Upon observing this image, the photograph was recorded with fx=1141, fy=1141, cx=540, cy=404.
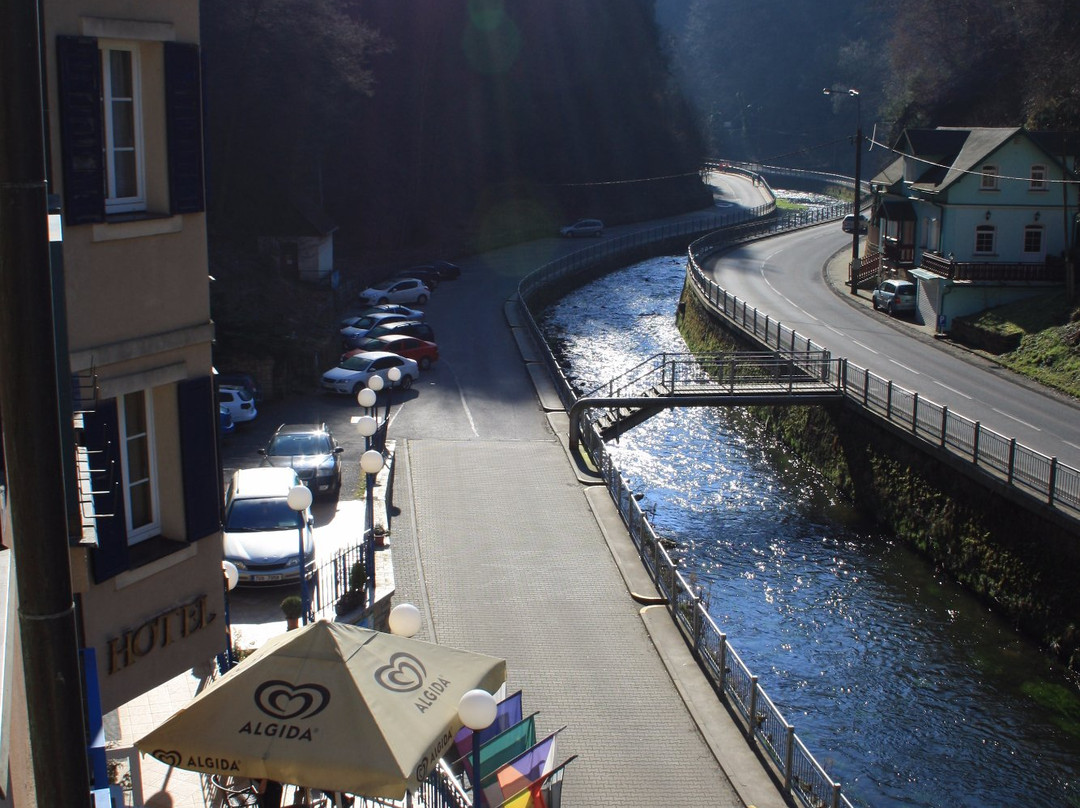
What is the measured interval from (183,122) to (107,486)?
255cm

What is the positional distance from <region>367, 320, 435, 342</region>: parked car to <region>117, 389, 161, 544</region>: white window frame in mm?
28696

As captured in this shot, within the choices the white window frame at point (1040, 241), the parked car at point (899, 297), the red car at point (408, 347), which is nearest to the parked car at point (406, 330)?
the red car at point (408, 347)

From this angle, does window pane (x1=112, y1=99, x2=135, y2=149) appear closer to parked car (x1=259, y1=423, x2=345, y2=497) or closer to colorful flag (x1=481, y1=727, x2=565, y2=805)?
colorful flag (x1=481, y1=727, x2=565, y2=805)

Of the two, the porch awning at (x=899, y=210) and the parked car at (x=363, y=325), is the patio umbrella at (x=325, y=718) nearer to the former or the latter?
the parked car at (x=363, y=325)

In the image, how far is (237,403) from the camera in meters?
28.8

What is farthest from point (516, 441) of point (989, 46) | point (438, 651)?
point (989, 46)

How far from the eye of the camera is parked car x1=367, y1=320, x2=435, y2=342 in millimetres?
37256

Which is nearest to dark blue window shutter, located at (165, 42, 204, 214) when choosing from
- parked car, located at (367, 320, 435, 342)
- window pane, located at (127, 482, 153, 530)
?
window pane, located at (127, 482, 153, 530)

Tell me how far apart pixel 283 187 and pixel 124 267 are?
44484 millimetres

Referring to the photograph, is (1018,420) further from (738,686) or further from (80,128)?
(80,128)

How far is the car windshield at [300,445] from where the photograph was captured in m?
24.0

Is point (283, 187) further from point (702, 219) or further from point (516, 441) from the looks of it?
point (702, 219)

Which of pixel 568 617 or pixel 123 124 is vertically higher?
pixel 123 124

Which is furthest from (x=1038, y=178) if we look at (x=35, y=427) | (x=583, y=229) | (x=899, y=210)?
(x=35, y=427)
